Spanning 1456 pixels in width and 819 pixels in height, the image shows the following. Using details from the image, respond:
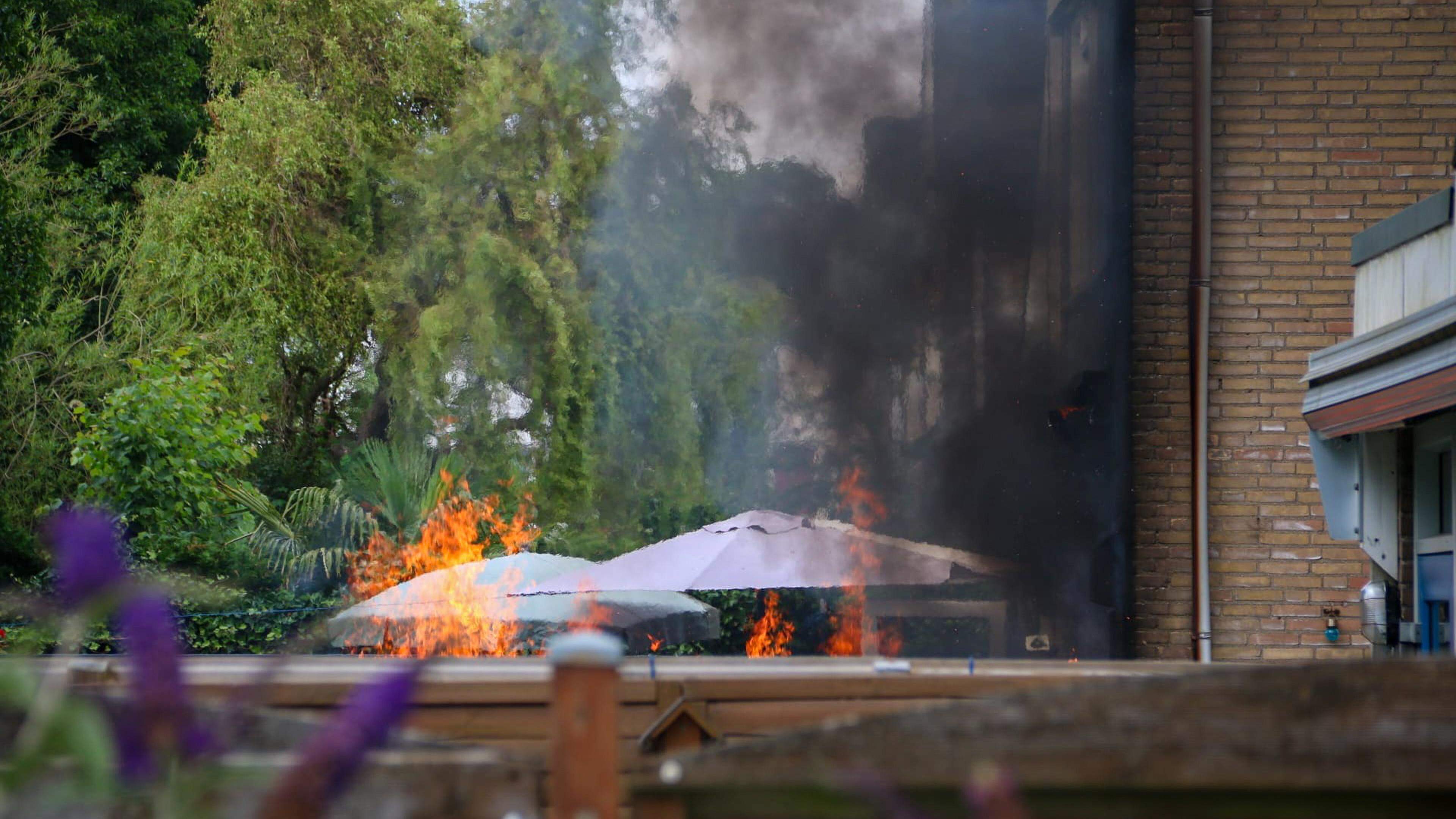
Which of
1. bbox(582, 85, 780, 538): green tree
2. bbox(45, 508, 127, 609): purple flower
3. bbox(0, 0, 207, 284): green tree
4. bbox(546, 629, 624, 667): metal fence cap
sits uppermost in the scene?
bbox(0, 0, 207, 284): green tree

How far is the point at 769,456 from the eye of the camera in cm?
1537

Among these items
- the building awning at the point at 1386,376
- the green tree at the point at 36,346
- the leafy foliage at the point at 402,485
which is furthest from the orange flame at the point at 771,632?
the green tree at the point at 36,346

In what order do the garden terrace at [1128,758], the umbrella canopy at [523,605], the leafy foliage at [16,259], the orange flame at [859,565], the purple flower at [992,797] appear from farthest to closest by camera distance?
the leafy foliage at [16,259] → the umbrella canopy at [523,605] → the orange flame at [859,565] → the garden terrace at [1128,758] → the purple flower at [992,797]

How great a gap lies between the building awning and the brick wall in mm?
2128

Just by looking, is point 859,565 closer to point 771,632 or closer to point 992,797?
point 771,632

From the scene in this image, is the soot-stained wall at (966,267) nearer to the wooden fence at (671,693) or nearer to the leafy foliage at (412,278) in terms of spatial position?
the leafy foliage at (412,278)

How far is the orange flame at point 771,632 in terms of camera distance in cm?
1436

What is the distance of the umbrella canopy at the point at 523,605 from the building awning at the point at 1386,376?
6896 mm

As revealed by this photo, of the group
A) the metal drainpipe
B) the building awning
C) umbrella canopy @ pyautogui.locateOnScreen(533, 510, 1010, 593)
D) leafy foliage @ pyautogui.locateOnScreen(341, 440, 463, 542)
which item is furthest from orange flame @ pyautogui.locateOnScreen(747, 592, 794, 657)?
the building awning

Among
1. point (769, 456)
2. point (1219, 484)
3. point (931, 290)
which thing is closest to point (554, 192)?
point (769, 456)

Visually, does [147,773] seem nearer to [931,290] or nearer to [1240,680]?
[1240,680]

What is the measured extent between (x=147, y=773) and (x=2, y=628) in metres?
12.6

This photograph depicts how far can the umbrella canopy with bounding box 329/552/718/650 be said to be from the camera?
1245cm

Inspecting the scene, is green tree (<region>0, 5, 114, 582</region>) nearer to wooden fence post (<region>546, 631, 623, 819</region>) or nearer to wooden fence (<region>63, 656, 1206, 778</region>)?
wooden fence (<region>63, 656, 1206, 778</region>)
